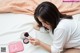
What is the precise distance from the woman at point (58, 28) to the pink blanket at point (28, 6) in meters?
0.34

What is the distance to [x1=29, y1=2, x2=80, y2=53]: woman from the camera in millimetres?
1283

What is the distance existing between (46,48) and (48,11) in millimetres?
332

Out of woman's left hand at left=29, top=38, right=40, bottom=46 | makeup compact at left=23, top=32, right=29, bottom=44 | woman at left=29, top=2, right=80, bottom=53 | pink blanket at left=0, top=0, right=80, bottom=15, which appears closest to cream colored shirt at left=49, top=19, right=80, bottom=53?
woman at left=29, top=2, right=80, bottom=53

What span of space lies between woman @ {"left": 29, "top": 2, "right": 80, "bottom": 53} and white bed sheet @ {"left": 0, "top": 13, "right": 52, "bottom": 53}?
73mm

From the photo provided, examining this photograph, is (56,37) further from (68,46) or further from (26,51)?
(26,51)

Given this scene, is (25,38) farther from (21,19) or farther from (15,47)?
(21,19)

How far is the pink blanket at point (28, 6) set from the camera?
67.7 inches

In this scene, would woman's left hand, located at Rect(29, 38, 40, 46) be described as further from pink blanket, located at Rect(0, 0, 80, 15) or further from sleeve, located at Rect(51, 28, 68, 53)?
pink blanket, located at Rect(0, 0, 80, 15)

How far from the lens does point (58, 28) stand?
1.29 metres

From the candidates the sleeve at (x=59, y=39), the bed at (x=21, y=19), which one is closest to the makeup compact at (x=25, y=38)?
the bed at (x=21, y=19)

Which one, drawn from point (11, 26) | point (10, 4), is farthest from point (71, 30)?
point (10, 4)

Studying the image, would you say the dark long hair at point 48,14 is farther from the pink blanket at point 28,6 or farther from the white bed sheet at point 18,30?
the pink blanket at point 28,6

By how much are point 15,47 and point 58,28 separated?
416 millimetres

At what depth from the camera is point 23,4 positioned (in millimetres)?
1816
